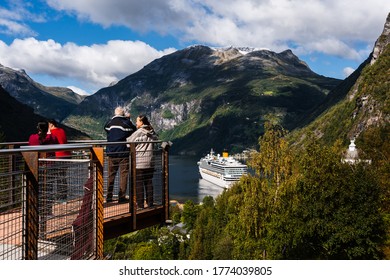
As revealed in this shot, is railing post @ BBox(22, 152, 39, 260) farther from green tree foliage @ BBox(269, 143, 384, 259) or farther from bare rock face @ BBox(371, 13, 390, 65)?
bare rock face @ BBox(371, 13, 390, 65)

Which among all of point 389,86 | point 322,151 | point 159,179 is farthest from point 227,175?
point 159,179

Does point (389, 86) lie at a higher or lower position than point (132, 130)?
higher

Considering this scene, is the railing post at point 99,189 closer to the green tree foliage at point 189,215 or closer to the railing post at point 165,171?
the railing post at point 165,171

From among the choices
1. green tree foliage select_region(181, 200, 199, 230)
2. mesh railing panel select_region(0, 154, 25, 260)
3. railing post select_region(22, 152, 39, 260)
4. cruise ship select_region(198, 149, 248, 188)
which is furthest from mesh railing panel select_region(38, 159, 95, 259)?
cruise ship select_region(198, 149, 248, 188)

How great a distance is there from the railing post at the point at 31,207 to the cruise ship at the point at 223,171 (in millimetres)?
111401

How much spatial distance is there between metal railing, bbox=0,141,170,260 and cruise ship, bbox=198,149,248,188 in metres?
107

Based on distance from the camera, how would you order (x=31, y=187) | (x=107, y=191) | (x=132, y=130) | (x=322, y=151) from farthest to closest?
(x=322, y=151) → (x=132, y=130) → (x=107, y=191) → (x=31, y=187)

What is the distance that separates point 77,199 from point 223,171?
11690cm

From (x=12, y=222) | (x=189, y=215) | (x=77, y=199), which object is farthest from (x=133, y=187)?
(x=189, y=215)

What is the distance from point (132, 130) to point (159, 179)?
1377mm

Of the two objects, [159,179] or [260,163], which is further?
[260,163]

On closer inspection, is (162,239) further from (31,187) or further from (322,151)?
(31,187)

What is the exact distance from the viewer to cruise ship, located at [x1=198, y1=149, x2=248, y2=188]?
4749 inches
